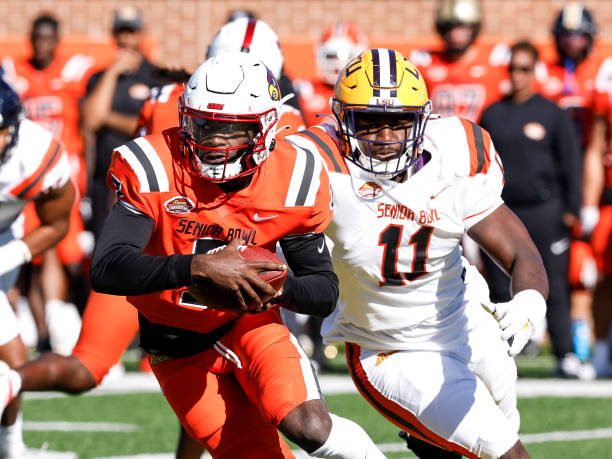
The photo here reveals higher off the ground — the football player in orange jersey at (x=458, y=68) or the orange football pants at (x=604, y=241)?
the football player in orange jersey at (x=458, y=68)

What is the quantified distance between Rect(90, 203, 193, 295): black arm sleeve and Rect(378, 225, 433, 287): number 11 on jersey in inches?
31.3

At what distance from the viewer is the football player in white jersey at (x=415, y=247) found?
4.19 metres

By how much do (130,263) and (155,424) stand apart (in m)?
2.82

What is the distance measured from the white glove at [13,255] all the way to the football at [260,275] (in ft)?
6.26

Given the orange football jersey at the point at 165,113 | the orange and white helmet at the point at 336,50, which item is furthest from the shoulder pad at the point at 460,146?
the orange and white helmet at the point at 336,50

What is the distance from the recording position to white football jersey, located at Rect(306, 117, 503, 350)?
426 cm

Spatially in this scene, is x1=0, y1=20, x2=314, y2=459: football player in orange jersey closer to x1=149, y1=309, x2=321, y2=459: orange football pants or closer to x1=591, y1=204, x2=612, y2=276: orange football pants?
x1=149, y1=309, x2=321, y2=459: orange football pants

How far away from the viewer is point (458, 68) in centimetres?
880

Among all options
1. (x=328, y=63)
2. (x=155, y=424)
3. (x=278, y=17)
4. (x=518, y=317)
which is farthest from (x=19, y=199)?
(x=278, y=17)

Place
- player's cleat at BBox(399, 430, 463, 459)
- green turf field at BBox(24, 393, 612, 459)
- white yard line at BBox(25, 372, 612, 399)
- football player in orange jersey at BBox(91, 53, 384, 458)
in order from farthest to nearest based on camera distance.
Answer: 1. white yard line at BBox(25, 372, 612, 399)
2. green turf field at BBox(24, 393, 612, 459)
3. player's cleat at BBox(399, 430, 463, 459)
4. football player in orange jersey at BBox(91, 53, 384, 458)

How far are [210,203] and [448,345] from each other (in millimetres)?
969

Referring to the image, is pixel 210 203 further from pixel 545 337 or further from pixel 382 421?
pixel 545 337

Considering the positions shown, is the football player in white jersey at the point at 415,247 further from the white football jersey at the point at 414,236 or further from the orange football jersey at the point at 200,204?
the orange football jersey at the point at 200,204

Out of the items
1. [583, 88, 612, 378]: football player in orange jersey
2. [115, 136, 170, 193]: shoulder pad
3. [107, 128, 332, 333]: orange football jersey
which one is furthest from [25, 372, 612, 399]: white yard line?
[115, 136, 170, 193]: shoulder pad
